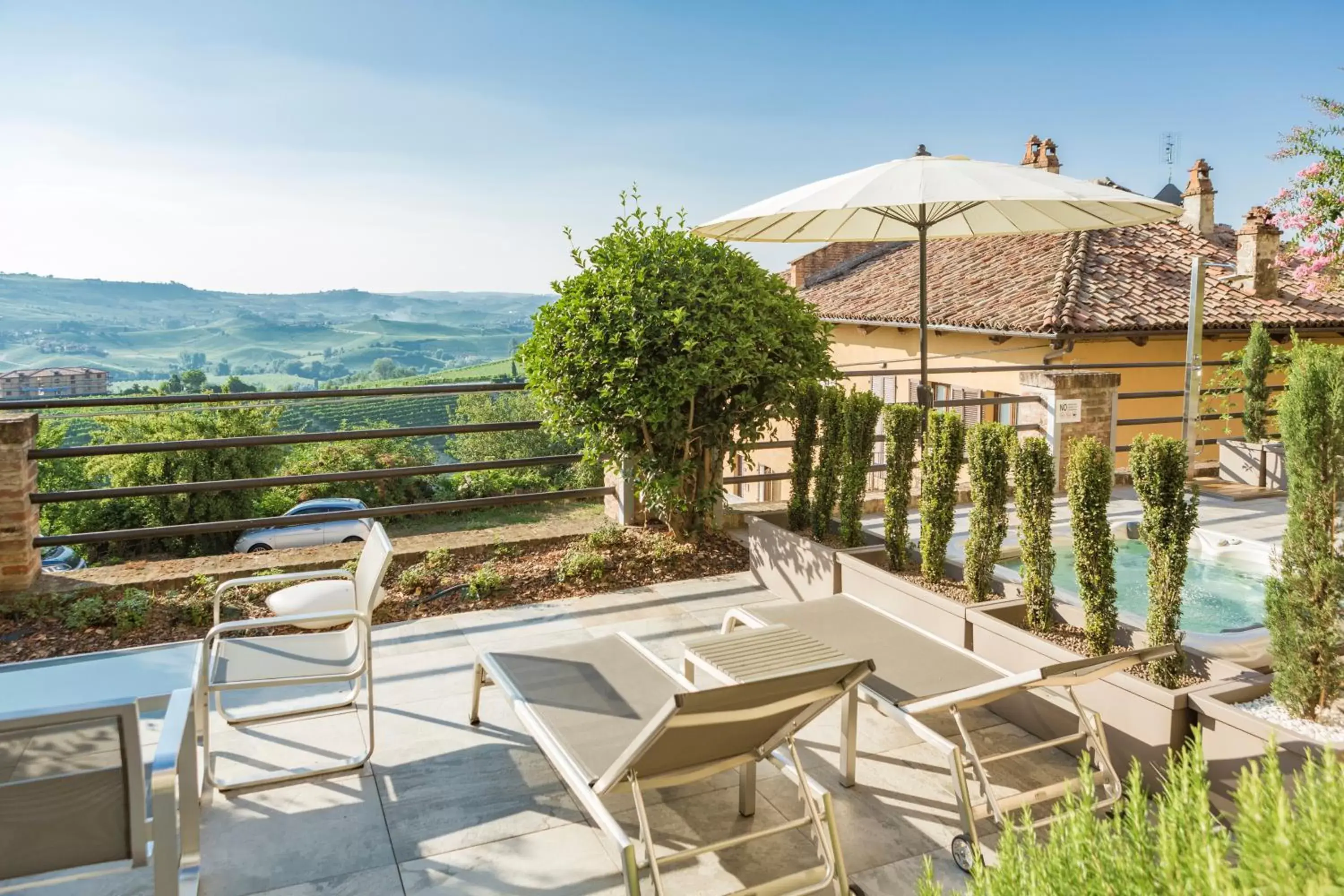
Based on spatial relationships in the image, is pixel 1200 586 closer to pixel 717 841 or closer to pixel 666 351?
pixel 666 351

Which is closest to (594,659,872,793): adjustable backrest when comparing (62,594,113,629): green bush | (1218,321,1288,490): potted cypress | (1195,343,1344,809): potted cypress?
(1195,343,1344,809): potted cypress

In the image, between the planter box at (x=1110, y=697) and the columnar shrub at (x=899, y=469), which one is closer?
the planter box at (x=1110, y=697)

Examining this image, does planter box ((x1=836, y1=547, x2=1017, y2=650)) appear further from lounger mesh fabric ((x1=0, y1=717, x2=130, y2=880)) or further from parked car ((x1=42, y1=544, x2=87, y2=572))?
parked car ((x1=42, y1=544, x2=87, y2=572))

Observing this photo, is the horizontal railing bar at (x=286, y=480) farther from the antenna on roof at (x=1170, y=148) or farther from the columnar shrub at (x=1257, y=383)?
the antenna on roof at (x=1170, y=148)

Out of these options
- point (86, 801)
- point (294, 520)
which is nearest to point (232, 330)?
point (294, 520)

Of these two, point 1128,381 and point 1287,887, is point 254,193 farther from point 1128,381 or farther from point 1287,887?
point 1287,887

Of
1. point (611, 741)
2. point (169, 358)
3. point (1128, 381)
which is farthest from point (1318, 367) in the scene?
point (169, 358)

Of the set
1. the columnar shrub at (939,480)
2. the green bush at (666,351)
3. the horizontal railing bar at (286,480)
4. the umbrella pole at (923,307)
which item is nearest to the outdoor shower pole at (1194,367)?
the umbrella pole at (923,307)

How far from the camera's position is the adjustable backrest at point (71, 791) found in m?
2.10

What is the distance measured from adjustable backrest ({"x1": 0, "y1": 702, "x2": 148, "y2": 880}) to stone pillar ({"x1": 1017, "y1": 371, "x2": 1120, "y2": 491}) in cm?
757

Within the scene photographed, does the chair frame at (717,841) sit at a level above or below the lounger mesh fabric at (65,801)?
below

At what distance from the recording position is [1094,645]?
3932 millimetres

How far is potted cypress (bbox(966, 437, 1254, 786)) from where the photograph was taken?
3354 millimetres

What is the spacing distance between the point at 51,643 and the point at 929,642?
4.51m
